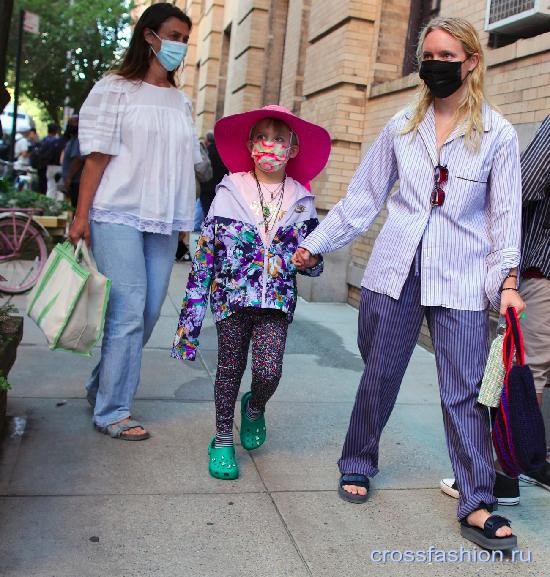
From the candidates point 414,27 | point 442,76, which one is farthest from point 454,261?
point 414,27

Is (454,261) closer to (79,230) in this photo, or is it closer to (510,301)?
(510,301)

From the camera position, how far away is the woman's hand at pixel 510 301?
3.14 meters

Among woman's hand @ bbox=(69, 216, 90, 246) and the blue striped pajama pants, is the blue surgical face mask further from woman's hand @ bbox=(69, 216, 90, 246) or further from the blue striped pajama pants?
the blue striped pajama pants

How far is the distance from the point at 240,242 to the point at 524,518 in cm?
176

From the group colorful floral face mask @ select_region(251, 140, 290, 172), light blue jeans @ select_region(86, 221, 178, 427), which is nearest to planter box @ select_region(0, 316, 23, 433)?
light blue jeans @ select_region(86, 221, 178, 427)

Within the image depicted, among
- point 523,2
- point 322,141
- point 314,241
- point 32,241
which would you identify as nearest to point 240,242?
point 314,241

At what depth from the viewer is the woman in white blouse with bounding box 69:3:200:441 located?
4.07 m

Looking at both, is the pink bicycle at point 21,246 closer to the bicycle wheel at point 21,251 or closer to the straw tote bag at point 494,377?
the bicycle wheel at point 21,251

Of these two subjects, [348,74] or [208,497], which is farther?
[348,74]

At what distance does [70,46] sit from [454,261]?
99.9 feet

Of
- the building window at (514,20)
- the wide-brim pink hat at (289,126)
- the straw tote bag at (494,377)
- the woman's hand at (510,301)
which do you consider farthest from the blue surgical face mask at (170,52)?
the building window at (514,20)

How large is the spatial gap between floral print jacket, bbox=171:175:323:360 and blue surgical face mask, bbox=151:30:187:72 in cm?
84

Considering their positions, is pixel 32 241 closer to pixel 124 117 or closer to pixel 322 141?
pixel 124 117

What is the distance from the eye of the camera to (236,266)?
3.60m
